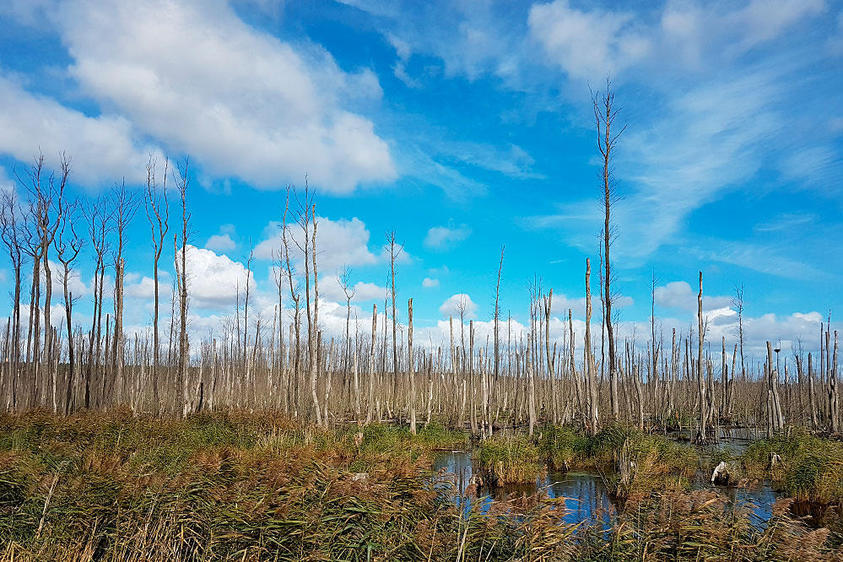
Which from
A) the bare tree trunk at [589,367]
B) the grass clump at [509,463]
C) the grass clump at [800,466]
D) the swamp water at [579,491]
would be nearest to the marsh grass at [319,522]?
the swamp water at [579,491]

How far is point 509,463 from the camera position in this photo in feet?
36.6

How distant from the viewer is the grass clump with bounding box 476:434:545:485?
1102 cm

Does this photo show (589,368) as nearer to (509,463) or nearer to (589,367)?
(589,367)

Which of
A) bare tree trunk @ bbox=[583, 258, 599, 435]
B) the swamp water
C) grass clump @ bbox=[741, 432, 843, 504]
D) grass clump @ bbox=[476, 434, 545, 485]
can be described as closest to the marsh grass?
the swamp water

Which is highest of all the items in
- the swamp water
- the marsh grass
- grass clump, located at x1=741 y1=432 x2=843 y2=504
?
the marsh grass

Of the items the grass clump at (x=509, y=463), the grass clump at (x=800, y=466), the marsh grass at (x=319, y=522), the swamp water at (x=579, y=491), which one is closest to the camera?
the marsh grass at (x=319, y=522)

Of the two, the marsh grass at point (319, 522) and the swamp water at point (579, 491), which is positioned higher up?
the marsh grass at point (319, 522)

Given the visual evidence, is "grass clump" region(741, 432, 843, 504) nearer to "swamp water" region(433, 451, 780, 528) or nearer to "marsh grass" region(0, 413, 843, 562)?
"swamp water" region(433, 451, 780, 528)

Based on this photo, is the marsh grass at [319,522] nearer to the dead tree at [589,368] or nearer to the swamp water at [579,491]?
the swamp water at [579,491]

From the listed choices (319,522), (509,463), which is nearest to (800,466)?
(509,463)

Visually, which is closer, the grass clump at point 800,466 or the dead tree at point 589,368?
the grass clump at point 800,466

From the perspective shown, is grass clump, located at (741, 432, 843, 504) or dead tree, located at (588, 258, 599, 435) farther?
dead tree, located at (588, 258, 599, 435)

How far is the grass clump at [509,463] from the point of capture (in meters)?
11.0

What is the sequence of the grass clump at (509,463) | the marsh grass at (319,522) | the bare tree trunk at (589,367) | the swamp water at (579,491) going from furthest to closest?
the bare tree trunk at (589,367), the grass clump at (509,463), the swamp water at (579,491), the marsh grass at (319,522)
